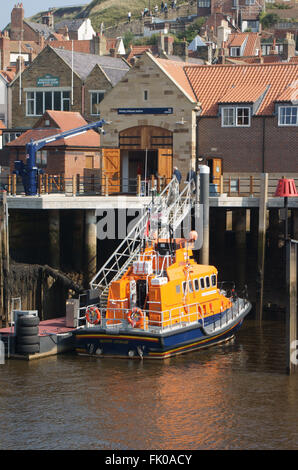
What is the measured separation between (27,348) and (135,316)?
12.0 ft

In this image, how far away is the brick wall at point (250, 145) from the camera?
39.7 metres

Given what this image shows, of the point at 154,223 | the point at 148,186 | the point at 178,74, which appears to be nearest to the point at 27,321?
the point at 154,223

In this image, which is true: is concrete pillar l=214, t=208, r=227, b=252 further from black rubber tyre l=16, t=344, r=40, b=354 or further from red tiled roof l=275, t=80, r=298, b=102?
black rubber tyre l=16, t=344, r=40, b=354

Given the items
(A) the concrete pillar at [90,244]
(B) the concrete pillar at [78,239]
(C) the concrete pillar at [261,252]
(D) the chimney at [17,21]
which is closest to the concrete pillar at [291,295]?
(C) the concrete pillar at [261,252]

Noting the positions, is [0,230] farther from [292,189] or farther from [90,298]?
[292,189]

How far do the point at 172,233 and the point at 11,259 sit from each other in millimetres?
6909

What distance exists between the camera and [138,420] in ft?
75.2

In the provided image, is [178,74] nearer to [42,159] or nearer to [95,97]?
[42,159]

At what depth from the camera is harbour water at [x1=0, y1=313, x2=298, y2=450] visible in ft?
70.9

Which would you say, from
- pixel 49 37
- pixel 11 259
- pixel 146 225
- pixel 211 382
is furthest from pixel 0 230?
pixel 49 37

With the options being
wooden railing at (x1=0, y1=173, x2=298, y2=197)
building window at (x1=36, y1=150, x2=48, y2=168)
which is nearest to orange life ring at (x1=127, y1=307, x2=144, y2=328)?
wooden railing at (x1=0, y1=173, x2=298, y2=197)

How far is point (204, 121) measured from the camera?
1617 inches

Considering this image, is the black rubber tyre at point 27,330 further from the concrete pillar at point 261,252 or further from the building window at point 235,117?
the building window at point 235,117
